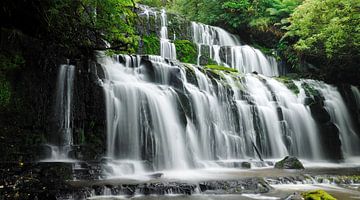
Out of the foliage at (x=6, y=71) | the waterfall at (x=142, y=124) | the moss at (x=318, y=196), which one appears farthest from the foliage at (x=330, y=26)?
the foliage at (x=6, y=71)

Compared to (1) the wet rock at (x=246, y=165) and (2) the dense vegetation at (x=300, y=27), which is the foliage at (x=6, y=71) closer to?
(1) the wet rock at (x=246, y=165)

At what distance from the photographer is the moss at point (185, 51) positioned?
756 inches

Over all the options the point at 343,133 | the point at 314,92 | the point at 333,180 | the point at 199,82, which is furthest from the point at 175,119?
the point at 343,133

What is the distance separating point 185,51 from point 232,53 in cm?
325

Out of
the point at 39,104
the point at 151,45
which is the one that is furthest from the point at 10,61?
the point at 151,45

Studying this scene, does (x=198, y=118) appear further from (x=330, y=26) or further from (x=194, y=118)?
(x=330, y=26)

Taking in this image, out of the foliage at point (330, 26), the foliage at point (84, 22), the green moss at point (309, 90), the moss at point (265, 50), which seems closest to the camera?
the foliage at point (84, 22)

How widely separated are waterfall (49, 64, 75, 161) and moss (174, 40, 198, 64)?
946cm

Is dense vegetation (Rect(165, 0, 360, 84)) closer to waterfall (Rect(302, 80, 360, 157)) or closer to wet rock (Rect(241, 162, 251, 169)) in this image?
waterfall (Rect(302, 80, 360, 157))

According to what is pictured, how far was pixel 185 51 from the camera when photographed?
19.4 m

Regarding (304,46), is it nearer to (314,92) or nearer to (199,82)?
(314,92)

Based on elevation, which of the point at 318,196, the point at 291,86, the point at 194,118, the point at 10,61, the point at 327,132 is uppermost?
the point at 291,86

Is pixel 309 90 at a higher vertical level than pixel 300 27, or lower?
lower

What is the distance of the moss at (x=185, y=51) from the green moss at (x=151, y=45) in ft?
4.25
